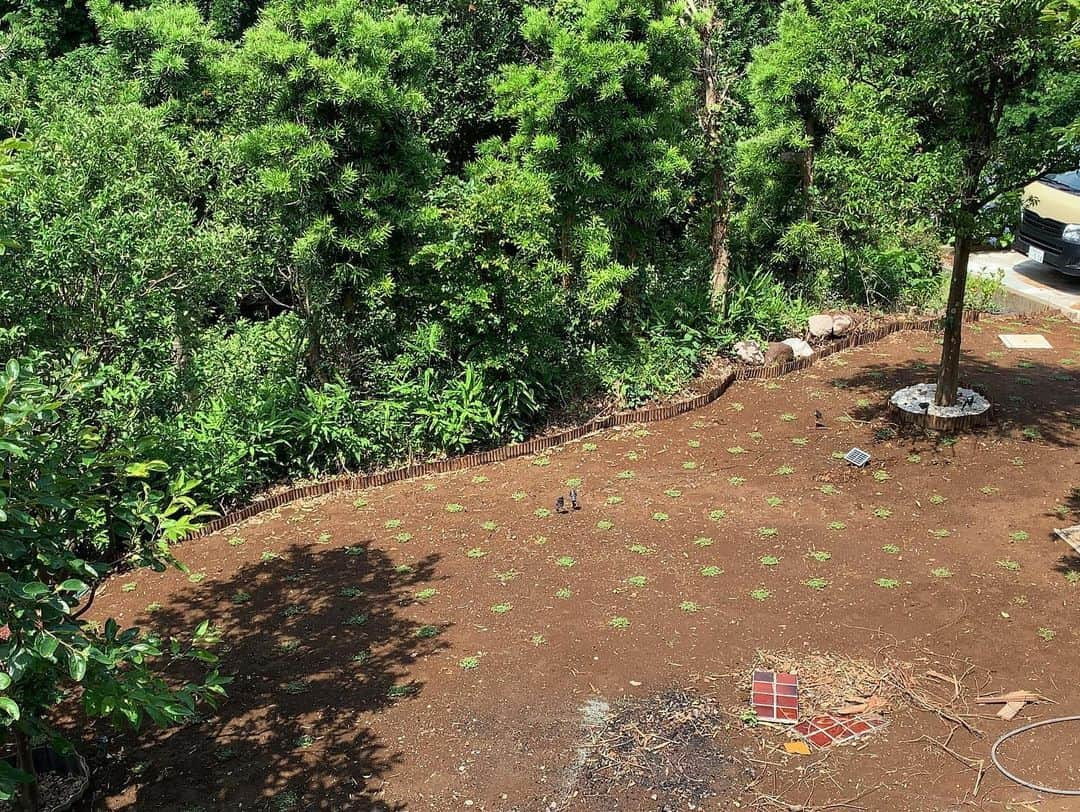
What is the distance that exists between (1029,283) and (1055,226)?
2.28 feet

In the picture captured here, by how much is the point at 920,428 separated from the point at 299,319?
508cm

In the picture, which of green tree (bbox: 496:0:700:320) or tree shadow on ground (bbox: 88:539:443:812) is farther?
green tree (bbox: 496:0:700:320)

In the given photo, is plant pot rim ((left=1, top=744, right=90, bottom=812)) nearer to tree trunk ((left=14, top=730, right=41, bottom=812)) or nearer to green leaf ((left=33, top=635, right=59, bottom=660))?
tree trunk ((left=14, top=730, right=41, bottom=812))

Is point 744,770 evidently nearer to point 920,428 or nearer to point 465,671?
point 465,671

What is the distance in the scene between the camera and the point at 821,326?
9.39 meters

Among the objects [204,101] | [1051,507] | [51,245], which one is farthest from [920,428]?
[204,101]

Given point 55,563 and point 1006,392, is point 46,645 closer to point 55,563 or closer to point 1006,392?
point 55,563

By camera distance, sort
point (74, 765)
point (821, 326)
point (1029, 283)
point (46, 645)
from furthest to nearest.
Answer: point (1029, 283), point (821, 326), point (74, 765), point (46, 645)

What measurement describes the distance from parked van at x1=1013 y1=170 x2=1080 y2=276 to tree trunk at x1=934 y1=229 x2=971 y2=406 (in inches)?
156

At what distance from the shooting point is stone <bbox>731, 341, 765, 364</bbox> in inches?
354

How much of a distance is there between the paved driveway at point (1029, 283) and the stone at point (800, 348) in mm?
2808

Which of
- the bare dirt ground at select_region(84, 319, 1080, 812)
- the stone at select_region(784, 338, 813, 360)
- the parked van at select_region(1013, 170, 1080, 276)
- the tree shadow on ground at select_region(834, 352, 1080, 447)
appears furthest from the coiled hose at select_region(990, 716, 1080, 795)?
the parked van at select_region(1013, 170, 1080, 276)

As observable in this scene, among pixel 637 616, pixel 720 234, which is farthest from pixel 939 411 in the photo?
pixel 637 616

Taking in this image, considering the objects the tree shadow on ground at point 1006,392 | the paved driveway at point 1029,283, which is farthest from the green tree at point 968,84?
the paved driveway at point 1029,283
